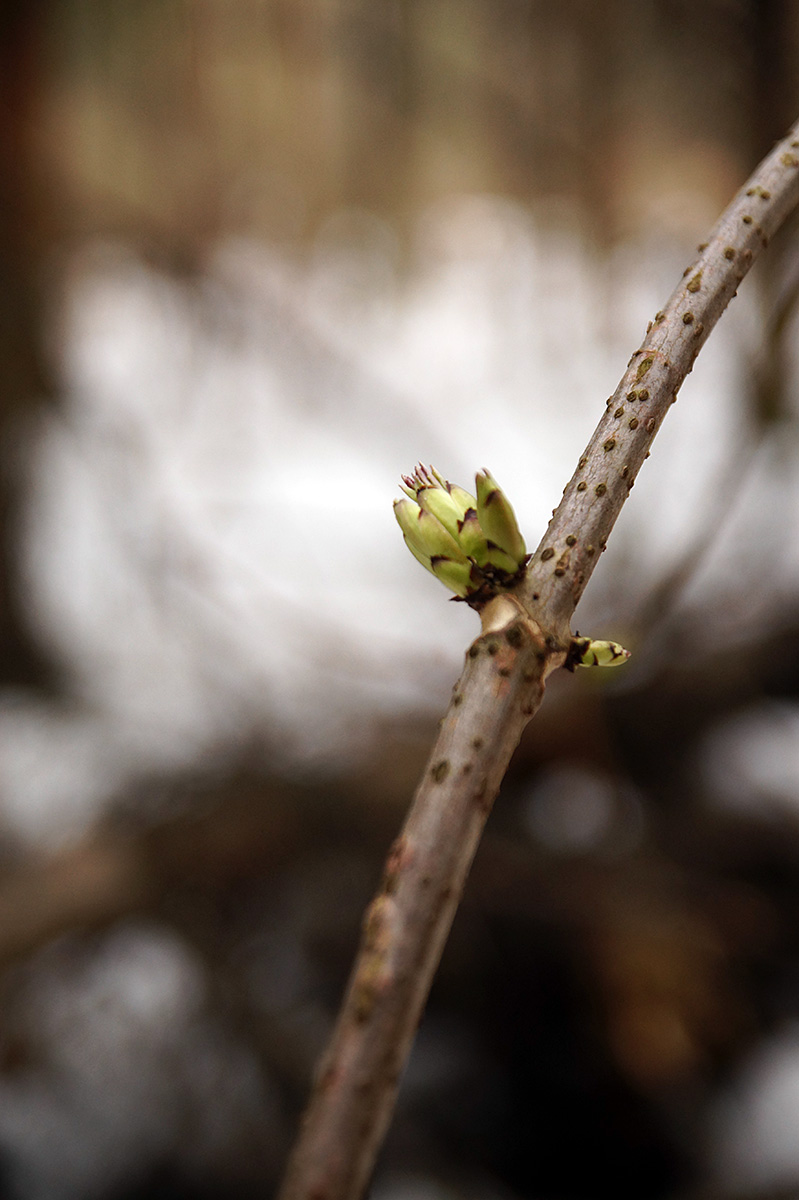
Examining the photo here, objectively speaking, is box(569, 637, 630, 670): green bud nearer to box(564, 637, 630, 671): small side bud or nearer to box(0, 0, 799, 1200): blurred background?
box(564, 637, 630, 671): small side bud

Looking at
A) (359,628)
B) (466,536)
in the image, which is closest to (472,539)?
(466,536)

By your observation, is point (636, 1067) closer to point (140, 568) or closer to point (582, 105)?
point (140, 568)

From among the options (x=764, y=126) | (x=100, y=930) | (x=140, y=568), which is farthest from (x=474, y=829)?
(x=764, y=126)

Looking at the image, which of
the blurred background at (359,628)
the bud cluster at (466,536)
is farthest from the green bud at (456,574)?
the blurred background at (359,628)

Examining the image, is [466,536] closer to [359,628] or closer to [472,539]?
[472,539]

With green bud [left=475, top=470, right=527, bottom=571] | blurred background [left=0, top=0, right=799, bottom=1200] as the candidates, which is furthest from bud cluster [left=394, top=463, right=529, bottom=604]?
blurred background [left=0, top=0, right=799, bottom=1200]

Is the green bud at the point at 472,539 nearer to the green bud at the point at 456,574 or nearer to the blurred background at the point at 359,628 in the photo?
the green bud at the point at 456,574
